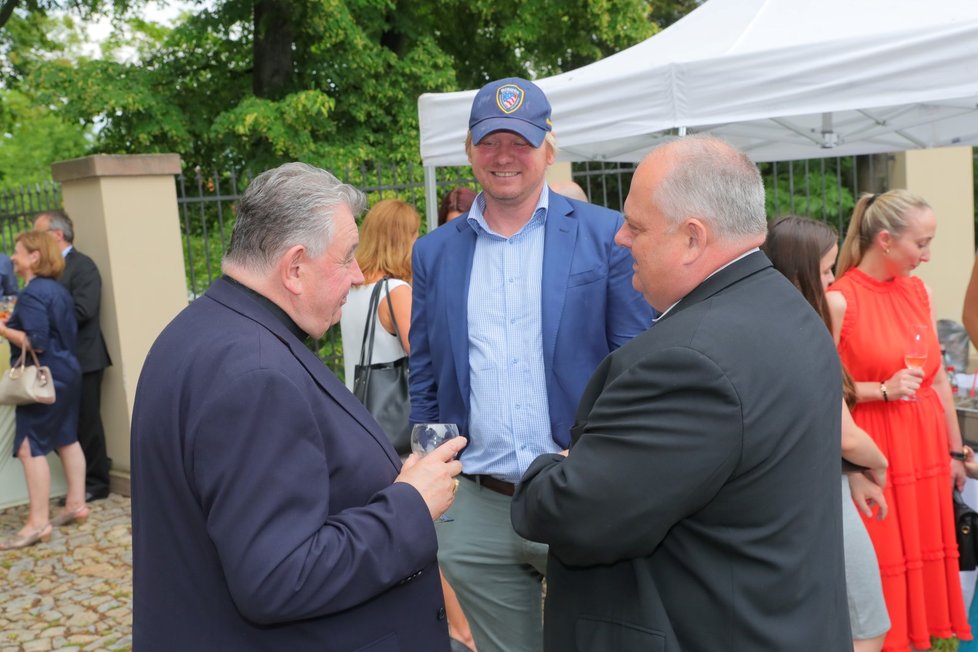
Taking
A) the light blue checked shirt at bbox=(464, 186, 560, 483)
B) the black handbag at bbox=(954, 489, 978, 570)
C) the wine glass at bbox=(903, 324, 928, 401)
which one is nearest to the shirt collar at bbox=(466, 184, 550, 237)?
the light blue checked shirt at bbox=(464, 186, 560, 483)

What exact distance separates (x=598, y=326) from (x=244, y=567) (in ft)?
4.44

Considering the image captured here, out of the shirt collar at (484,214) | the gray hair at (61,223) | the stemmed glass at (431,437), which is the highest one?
the gray hair at (61,223)

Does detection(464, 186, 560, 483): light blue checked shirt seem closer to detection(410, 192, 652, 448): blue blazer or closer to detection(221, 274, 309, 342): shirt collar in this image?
detection(410, 192, 652, 448): blue blazer

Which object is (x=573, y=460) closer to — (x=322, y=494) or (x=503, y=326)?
(x=322, y=494)

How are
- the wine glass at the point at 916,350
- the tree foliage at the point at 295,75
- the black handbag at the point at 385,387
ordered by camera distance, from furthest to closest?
1. the tree foliage at the point at 295,75
2. the black handbag at the point at 385,387
3. the wine glass at the point at 916,350

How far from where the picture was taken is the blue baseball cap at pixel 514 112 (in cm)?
259

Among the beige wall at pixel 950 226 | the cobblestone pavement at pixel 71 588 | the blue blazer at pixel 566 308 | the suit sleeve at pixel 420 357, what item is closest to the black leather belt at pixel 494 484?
the blue blazer at pixel 566 308

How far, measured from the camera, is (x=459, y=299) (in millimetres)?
2660

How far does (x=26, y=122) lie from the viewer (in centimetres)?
2273

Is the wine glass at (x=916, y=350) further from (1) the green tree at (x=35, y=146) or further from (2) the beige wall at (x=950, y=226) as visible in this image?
(1) the green tree at (x=35, y=146)

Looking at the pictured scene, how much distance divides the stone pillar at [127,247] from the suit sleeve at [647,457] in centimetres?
529

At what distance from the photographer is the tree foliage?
39.5 ft

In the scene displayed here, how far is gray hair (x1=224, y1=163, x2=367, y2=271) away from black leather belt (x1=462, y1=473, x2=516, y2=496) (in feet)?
3.92

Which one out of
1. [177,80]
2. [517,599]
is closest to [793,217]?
[517,599]
